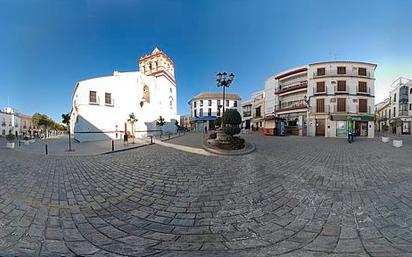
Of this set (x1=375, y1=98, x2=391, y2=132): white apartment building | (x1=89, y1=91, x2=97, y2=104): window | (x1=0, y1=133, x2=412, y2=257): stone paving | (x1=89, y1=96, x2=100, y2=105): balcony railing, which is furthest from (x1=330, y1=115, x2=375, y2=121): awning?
(x1=89, y1=91, x2=97, y2=104): window

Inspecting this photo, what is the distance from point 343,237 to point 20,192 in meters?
6.59

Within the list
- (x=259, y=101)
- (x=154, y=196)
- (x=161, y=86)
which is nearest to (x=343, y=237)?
(x=154, y=196)

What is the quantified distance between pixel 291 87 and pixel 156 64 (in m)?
22.1

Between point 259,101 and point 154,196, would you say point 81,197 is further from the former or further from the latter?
point 259,101

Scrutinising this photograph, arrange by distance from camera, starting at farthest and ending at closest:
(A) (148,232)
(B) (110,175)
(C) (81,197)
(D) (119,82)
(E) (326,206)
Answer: (D) (119,82), (B) (110,175), (C) (81,197), (E) (326,206), (A) (148,232)

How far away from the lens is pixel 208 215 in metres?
3.72

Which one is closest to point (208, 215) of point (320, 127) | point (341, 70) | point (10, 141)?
point (10, 141)

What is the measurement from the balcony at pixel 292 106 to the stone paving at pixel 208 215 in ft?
81.2

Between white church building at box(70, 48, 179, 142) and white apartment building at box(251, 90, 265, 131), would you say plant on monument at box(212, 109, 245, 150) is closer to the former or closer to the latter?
white church building at box(70, 48, 179, 142)

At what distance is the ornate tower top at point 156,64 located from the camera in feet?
113

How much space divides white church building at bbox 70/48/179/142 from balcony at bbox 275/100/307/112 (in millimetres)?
19032

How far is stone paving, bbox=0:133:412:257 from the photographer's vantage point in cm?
279

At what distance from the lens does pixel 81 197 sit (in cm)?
461

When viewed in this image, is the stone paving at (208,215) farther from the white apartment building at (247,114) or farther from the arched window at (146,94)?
the white apartment building at (247,114)
